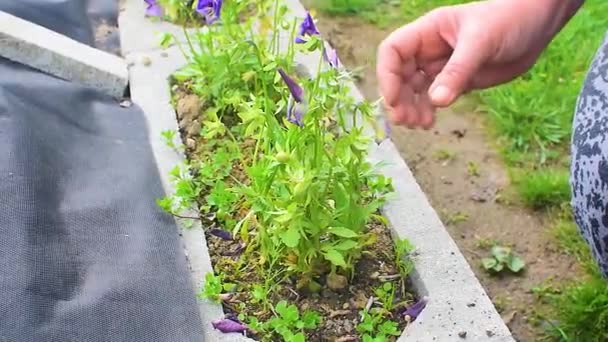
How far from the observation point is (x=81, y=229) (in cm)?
175

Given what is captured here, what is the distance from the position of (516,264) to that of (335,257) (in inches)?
31.6

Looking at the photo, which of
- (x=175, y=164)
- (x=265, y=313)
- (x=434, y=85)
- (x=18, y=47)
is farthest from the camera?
(x=18, y=47)

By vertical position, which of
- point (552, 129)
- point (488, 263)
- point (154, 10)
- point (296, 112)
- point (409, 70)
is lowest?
point (488, 263)

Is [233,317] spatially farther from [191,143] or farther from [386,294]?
[191,143]

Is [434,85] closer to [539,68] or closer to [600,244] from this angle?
[600,244]

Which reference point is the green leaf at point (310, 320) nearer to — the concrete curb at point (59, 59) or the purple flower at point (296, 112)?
the purple flower at point (296, 112)

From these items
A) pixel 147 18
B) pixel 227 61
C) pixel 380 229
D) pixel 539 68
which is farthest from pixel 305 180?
pixel 539 68

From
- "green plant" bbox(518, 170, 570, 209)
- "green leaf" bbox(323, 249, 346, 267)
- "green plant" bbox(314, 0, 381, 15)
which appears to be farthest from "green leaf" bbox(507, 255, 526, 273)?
"green plant" bbox(314, 0, 381, 15)

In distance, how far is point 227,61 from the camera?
6.96 ft

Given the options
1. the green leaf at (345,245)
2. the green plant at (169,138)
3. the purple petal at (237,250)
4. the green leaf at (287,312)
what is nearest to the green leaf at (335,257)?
the green leaf at (345,245)

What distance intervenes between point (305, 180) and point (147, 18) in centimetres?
133

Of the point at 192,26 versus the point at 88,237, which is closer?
the point at 88,237

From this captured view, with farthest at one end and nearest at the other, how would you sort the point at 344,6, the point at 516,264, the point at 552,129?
the point at 344,6 < the point at 552,129 < the point at 516,264

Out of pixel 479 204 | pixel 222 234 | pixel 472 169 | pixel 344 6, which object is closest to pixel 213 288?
pixel 222 234
